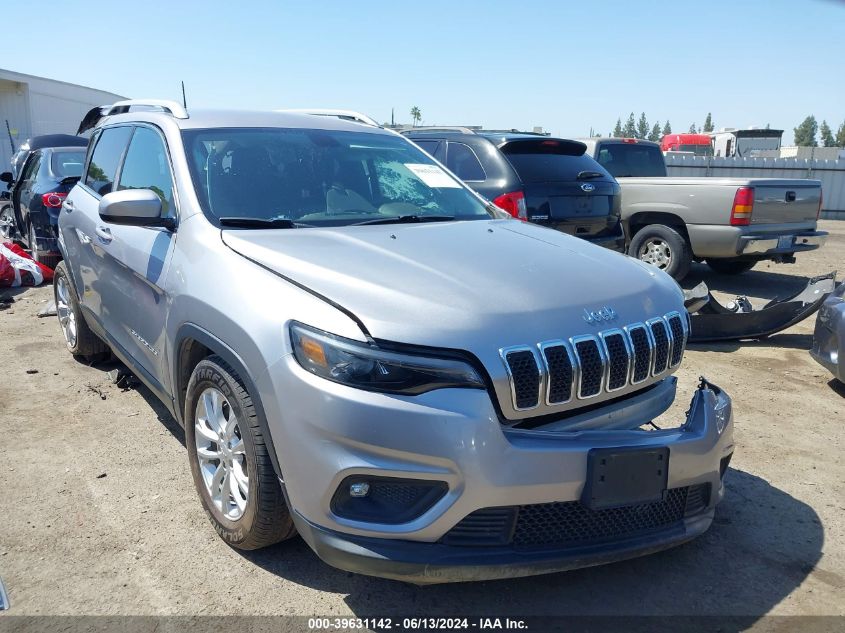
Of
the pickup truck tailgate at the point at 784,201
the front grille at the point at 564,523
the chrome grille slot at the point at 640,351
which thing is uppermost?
the pickup truck tailgate at the point at 784,201

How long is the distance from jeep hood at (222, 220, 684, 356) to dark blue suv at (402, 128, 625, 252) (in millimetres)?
3231

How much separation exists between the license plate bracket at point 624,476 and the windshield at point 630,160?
849cm

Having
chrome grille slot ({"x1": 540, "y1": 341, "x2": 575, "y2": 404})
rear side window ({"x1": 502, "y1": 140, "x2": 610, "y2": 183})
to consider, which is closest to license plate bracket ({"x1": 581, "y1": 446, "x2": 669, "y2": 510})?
chrome grille slot ({"x1": 540, "y1": 341, "x2": 575, "y2": 404})

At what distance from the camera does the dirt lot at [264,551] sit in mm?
2678

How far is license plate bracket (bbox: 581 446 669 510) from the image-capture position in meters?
2.35

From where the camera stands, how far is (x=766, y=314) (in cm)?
609

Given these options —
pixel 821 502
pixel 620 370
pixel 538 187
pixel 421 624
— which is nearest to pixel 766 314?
pixel 538 187

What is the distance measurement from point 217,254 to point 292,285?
1.77ft

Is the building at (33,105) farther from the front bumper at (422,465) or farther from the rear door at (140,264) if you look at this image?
the front bumper at (422,465)

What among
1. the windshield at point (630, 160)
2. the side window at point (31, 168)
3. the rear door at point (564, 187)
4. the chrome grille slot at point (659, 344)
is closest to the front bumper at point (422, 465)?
the chrome grille slot at point (659, 344)

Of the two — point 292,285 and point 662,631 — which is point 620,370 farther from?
point 292,285

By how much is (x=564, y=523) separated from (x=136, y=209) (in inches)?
90.9

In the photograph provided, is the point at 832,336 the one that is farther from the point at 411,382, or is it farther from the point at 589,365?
the point at 411,382

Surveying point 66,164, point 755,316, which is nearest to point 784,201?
point 755,316
